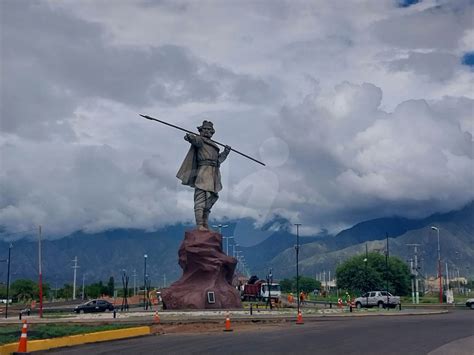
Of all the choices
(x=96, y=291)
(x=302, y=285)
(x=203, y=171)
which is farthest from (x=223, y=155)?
(x=302, y=285)

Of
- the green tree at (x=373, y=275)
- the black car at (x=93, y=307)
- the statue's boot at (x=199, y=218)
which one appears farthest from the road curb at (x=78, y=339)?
the green tree at (x=373, y=275)

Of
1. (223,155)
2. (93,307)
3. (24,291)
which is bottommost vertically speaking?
(93,307)

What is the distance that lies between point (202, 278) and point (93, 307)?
18.4 meters

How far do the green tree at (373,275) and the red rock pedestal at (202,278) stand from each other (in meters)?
64.8

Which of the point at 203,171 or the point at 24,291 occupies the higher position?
the point at 203,171

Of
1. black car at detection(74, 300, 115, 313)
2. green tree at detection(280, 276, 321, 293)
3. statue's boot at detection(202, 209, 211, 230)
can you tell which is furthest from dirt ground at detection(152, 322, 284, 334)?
green tree at detection(280, 276, 321, 293)

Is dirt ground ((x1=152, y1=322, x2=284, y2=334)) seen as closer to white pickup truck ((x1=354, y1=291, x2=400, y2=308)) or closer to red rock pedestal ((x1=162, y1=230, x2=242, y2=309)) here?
red rock pedestal ((x1=162, y1=230, x2=242, y2=309))

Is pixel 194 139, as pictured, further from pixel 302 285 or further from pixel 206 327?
pixel 302 285

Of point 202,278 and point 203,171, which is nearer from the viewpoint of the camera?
point 202,278

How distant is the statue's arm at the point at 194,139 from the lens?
4431cm

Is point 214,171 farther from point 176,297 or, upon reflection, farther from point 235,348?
point 235,348

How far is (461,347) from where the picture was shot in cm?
2027

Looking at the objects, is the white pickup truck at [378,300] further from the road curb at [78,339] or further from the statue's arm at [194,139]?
the road curb at [78,339]

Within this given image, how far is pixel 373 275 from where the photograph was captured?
353 feet
